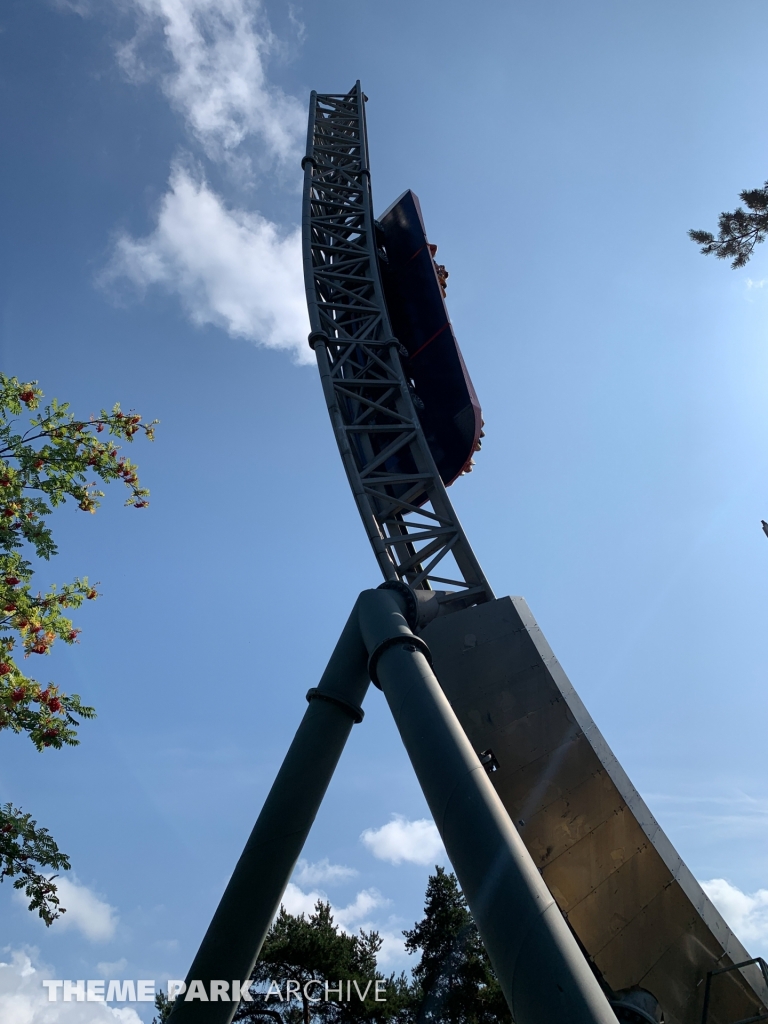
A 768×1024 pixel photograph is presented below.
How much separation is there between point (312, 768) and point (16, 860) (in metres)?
3.31

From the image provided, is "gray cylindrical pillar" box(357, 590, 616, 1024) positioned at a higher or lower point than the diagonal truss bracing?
lower

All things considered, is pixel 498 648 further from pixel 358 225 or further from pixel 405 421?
pixel 358 225

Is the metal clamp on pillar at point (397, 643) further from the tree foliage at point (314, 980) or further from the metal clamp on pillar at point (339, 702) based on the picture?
the tree foliage at point (314, 980)

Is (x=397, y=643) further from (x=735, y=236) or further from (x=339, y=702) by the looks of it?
(x=735, y=236)

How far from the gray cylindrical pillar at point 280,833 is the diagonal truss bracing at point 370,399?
2.62 meters

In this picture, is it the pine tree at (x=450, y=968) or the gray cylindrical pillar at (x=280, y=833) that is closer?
the gray cylindrical pillar at (x=280, y=833)

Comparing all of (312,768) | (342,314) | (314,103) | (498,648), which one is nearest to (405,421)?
(342,314)

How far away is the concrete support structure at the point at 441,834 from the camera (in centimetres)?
383

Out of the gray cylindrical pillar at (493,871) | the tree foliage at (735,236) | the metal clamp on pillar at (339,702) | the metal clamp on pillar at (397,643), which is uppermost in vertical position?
the tree foliage at (735,236)

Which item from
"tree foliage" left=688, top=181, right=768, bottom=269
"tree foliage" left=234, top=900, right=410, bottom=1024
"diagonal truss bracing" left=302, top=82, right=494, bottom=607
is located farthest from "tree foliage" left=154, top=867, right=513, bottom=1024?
"tree foliage" left=688, top=181, right=768, bottom=269

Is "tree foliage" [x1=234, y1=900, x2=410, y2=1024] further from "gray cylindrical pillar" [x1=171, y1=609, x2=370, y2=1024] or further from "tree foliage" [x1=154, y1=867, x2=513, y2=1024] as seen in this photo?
"gray cylindrical pillar" [x1=171, y1=609, x2=370, y2=1024]

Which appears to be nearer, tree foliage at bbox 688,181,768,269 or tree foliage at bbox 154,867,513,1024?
tree foliage at bbox 688,181,768,269

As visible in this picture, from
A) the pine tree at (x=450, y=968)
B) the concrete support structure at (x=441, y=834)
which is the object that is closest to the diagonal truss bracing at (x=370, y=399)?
the concrete support structure at (x=441, y=834)

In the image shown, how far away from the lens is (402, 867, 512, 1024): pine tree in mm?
21172
